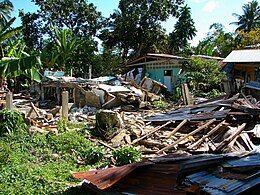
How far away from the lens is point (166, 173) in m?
5.78

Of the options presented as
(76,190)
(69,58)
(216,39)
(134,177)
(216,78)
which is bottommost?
(76,190)

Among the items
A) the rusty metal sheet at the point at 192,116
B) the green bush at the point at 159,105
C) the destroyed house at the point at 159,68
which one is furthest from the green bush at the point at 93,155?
the destroyed house at the point at 159,68

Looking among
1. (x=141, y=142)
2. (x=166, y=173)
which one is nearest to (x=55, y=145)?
(x=141, y=142)

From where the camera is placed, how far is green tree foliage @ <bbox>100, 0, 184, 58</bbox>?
3294 centimetres

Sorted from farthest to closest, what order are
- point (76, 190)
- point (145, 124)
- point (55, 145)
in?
point (145, 124)
point (55, 145)
point (76, 190)

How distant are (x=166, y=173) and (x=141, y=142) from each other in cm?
435

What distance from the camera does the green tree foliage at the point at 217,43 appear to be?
99.7ft

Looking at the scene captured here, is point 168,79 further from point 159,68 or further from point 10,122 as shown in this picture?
point 10,122

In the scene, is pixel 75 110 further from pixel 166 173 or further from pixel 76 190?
pixel 166 173

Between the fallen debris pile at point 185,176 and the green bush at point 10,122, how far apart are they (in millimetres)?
4429

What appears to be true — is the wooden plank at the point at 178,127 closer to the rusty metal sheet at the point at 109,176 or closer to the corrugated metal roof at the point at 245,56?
the rusty metal sheet at the point at 109,176

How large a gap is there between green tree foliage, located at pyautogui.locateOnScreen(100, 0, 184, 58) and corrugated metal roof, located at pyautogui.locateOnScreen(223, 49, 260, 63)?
13605 mm

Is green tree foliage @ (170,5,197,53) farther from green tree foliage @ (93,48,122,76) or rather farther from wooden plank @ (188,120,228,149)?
wooden plank @ (188,120,228,149)

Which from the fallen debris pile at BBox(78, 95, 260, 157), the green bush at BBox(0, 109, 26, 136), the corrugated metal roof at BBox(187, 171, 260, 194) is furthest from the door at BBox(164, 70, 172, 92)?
the corrugated metal roof at BBox(187, 171, 260, 194)
